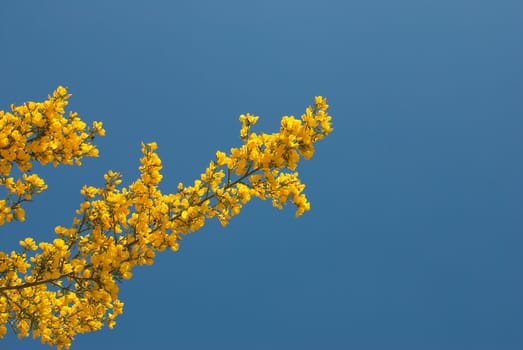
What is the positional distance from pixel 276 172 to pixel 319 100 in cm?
115

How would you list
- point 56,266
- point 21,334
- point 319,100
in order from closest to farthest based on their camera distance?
point 319,100 → point 56,266 → point 21,334

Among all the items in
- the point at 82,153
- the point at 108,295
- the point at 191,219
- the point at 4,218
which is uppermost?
the point at 82,153

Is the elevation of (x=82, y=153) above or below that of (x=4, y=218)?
above

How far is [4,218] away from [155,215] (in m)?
2.50

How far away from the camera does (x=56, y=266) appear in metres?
6.34

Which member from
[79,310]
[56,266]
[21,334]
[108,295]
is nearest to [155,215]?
[108,295]

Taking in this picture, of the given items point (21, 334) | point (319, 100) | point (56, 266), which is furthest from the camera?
point (21, 334)

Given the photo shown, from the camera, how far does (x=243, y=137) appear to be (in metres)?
6.07

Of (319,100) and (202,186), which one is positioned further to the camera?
(202,186)

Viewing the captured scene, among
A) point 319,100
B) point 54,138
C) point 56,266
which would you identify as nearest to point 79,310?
point 56,266

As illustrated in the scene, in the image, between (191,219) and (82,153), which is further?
(82,153)

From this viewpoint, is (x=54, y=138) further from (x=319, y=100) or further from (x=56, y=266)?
(x=319, y=100)

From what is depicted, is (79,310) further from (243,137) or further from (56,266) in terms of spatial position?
(243,137)

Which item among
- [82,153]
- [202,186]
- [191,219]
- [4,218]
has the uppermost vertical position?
[82,153]
